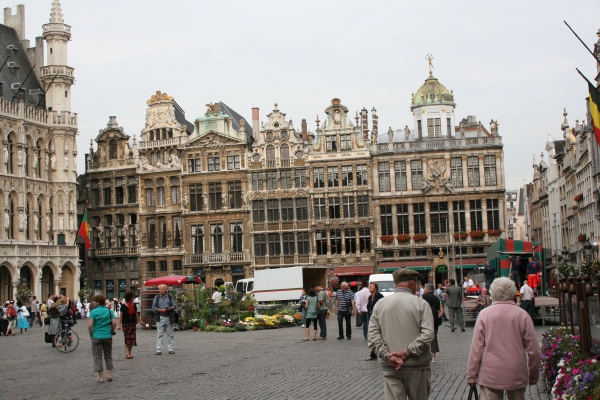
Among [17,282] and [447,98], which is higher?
[447,98]

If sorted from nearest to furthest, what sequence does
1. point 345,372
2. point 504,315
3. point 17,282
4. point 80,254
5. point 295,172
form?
1. point 504,315
2. point 345,372
3. point 17,282
4. point 295,172
5. point 80,254

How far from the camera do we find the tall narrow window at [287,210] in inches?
2378

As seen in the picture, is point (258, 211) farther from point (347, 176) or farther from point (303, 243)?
point (347, 176)

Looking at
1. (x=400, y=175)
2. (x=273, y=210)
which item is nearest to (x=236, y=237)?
(x=273, y=210)

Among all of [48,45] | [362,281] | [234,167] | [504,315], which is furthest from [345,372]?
[48,45]

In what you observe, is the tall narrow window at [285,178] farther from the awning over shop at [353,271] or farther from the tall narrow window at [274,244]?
the awning over shop at [353,271]

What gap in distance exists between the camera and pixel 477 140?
5844 cm

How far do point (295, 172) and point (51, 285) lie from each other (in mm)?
19192

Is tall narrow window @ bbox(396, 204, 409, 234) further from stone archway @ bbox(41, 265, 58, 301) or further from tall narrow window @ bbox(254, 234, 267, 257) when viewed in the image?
stone archway @ bbox(41, 265, 58, 301)

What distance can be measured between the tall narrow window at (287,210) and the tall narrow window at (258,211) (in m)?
1.48

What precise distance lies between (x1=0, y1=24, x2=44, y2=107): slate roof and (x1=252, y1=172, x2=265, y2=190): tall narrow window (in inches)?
656

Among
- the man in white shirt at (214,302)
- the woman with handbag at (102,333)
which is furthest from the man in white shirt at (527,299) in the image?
the man in white shirt at (214,302)

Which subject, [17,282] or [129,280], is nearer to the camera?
[17,282]

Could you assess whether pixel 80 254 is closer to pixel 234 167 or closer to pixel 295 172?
pixel 234 167
